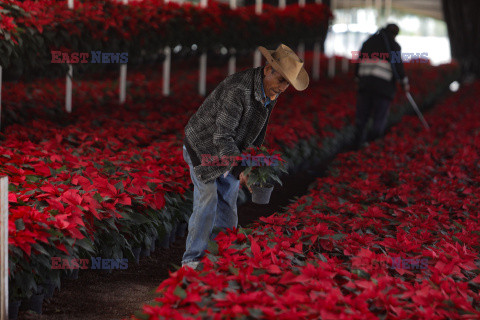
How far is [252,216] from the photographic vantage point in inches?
239

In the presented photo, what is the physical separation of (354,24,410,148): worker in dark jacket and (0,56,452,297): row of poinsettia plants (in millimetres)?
583

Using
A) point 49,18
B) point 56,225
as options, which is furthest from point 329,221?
point 49,18

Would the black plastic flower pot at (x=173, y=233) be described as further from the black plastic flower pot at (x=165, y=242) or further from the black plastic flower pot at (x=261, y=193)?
the black plastic flower pot at (x=261, y=193)

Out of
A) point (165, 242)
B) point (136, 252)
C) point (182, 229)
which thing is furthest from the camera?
point (182, 229)

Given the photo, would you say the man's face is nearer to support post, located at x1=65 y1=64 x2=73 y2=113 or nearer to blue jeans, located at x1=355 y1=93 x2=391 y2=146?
support post, located at x1=65 y1=64 x2=73 y2=113

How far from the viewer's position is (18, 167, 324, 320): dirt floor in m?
3.87

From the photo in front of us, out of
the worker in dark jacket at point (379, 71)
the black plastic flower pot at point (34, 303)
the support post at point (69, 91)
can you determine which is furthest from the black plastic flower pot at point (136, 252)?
the worker in dark jacket at point (379, 71)

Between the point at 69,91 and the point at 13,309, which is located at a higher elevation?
the point at 69,91

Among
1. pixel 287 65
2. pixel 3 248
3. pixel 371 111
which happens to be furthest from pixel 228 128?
pixel 371 111

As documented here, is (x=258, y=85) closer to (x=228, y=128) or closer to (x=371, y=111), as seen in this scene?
(x=228, y=128)

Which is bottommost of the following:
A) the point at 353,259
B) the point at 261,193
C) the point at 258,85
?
the point at 353,259

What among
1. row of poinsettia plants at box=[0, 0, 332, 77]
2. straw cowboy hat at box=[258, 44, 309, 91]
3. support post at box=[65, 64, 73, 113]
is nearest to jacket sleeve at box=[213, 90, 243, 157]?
straw cowboy hat at box=[258, 44, 309, 91]

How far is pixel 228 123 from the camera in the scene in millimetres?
3889

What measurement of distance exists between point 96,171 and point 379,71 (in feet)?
15.5
